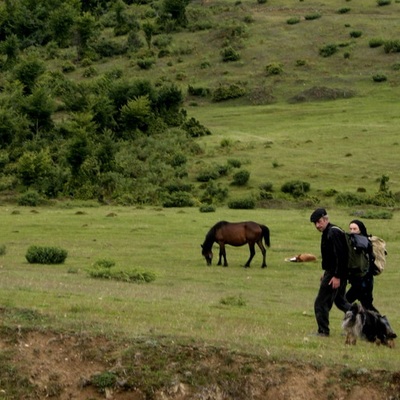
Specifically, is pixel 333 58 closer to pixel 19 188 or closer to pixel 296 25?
pixel 296 25

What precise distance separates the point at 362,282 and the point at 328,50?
8048 cm

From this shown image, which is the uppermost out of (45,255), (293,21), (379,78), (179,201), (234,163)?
(293,21)

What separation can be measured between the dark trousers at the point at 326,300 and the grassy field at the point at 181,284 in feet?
1.35

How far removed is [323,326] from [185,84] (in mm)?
75330

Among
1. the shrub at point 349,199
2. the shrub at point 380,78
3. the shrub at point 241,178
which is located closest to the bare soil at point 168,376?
the shrub at point 349,199

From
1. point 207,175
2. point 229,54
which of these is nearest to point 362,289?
point 207,175

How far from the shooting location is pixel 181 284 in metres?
25.7

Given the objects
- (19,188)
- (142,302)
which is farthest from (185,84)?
(142,302)

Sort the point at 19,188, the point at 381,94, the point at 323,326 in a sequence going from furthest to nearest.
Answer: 1. the point at 381,94
2. the point at 19,188
3. the point at 323,326

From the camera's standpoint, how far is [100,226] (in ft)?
130

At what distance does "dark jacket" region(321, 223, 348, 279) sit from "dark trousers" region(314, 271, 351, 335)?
0.63 ft

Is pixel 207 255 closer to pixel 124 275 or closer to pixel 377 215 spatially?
pixel 124 275

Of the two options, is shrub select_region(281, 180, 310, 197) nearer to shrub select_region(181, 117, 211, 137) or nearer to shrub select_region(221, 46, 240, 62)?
shrub select_region(181, 117, 211, 137)

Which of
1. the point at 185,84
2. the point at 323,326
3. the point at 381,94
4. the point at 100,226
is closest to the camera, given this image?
the point at 323,326
